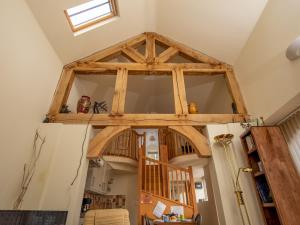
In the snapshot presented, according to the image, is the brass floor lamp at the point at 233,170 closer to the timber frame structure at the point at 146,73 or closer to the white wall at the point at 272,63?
the timber frame structure at the point at 146,73

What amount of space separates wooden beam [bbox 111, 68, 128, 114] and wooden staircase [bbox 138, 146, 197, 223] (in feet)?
10.6

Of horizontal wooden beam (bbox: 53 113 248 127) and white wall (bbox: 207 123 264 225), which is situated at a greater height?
horizontal wooden beam (bbox: 53 113 248 127)

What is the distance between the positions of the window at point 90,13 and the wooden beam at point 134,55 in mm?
794

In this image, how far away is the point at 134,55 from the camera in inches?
164

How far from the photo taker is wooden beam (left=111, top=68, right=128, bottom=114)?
3.31m

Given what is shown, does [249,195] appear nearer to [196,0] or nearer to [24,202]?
[24,202]

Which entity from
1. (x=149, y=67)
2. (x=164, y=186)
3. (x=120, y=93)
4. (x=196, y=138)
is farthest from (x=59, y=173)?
(x=164, y=186)

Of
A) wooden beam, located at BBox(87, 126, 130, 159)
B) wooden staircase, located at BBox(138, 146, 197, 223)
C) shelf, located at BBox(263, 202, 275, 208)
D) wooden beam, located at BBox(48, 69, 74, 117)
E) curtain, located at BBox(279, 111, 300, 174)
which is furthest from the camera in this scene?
wooden staircase, located at BBox(138, 146, 197, 223)

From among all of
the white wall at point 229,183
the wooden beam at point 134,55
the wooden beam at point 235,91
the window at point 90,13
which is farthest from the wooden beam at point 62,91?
the wooden beam at point 235,91

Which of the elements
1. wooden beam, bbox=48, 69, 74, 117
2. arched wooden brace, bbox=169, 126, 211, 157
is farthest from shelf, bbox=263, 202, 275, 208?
wooden beam, bbox=48, 69, 74, 117

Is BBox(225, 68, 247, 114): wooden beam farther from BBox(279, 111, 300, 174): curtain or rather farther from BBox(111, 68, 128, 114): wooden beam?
BBox(111, 68, 128, 114): wooden beam

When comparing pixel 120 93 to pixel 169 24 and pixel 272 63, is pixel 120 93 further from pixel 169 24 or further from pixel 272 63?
pixel 272 63

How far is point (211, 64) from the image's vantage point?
4.00 meters

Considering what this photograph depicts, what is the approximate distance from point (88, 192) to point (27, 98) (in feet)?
14.0
